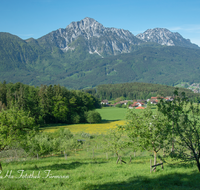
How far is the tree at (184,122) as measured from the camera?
955 cm

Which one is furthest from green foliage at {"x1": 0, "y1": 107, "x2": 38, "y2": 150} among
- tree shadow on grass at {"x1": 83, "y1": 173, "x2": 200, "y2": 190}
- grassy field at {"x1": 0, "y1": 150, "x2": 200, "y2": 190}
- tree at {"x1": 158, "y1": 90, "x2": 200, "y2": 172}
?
tree at {"x1": 158, "y1": 90, "x2": 200, "y2": 172}

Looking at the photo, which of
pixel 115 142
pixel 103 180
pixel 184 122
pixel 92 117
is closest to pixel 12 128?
pixel 103 180

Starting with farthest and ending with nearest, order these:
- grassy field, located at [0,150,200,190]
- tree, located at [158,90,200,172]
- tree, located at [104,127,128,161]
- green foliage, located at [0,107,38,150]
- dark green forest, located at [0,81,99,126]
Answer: dark green forest, located at [0,81,99,126]
tree, located at [104,127,128,161]
green foliage, located at [0,107,38,150]
grassy field, located at [0,150,200,190]
tree, located at [158,90,200,172]

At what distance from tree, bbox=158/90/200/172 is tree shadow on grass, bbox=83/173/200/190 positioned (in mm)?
2192

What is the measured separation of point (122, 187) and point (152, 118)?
18.3 ft

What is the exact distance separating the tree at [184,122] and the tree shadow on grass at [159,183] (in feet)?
7.19

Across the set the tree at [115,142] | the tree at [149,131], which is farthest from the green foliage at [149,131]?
the tree at [115,142]

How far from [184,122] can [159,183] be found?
14.9 feet

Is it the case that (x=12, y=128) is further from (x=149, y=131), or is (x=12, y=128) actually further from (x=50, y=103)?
(x=50, y=103)

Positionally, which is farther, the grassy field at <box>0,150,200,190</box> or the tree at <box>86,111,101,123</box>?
the tree at <box>86,111,101,123</box>

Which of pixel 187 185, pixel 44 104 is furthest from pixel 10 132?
pixel 44 104

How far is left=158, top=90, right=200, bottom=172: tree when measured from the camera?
9.55 metres

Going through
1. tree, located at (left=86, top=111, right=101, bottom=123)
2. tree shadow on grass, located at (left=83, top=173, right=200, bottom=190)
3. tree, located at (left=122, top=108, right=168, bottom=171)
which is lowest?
tree, located at (left=86, top=111, right=101, bottom=123)

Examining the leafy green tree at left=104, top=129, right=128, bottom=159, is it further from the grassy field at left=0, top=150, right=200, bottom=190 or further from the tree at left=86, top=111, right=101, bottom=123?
the tree at left=86, top=111, right=101, bottom=123
